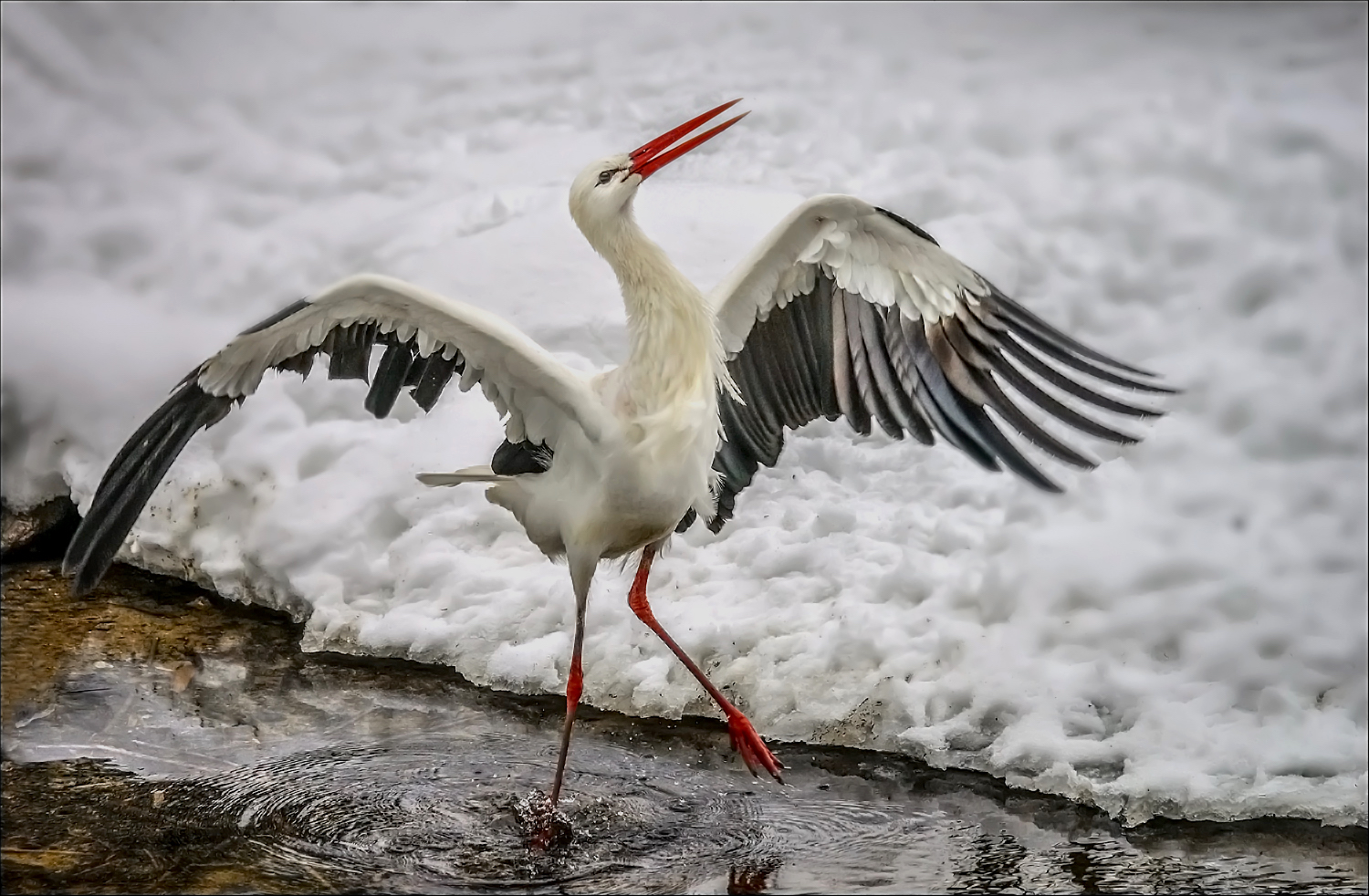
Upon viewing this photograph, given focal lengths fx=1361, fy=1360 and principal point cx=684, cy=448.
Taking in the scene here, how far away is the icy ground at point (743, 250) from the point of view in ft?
14.0

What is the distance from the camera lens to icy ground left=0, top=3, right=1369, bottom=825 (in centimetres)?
427

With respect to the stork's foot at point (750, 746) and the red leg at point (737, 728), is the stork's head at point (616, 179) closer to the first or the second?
Answer: the red leg at point (737, 728)

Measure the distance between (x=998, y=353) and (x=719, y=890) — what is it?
5.44ft

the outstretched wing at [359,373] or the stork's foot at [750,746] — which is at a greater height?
the outstretched wing at [359,373]

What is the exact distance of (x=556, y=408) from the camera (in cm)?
375

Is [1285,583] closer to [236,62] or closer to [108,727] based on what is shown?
[108,727]

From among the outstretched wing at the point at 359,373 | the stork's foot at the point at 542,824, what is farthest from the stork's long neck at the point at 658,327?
the stork's foot at the point at 542,824

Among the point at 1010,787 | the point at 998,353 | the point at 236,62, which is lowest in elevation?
the point at 1010,787

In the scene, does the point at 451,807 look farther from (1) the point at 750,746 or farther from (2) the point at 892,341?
(2) the point at 892,341

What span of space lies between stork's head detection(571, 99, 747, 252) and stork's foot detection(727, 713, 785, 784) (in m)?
1.41

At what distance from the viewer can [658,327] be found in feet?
12.3

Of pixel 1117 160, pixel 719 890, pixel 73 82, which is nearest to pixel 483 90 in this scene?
pixel 73 82

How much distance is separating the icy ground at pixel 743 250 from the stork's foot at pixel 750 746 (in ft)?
1.20

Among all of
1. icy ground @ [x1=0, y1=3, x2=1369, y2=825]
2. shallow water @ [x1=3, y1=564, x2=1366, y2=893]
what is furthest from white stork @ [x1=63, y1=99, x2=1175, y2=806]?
icy ground @ [x1=0, y1=3, x2=1369, y2=825]
